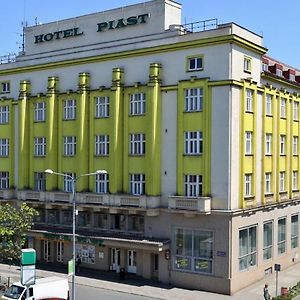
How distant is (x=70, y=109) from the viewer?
153 feet

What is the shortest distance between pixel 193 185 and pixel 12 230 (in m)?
14.1

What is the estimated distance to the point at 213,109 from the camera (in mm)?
38344

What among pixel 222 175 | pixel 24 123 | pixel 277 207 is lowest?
pixel 277 207

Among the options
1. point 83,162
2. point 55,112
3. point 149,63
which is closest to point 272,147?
point 149,63

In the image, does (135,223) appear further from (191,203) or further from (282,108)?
(282,108)

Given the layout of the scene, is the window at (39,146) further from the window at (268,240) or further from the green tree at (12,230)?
the window at (268,240)

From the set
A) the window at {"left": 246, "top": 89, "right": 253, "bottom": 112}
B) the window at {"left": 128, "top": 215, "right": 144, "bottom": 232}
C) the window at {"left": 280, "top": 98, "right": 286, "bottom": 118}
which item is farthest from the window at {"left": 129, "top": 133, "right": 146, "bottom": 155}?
the window at {"left": 280, "top": 98, "right": 286, "bottom": 118}

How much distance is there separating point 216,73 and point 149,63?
599cm

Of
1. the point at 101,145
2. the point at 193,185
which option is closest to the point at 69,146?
the point at 101,145

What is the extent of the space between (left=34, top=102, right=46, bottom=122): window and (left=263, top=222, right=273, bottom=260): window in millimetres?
22054

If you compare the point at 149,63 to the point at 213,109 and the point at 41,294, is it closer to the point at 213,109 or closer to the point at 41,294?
the point at 213,109

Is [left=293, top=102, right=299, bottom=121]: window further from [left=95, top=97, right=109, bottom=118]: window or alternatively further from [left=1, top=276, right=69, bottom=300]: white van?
[left=1, top=276, right=69, bottom=300]: white van

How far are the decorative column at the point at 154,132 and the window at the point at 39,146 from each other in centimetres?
1218

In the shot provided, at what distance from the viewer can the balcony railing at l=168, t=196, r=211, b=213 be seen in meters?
37.6
